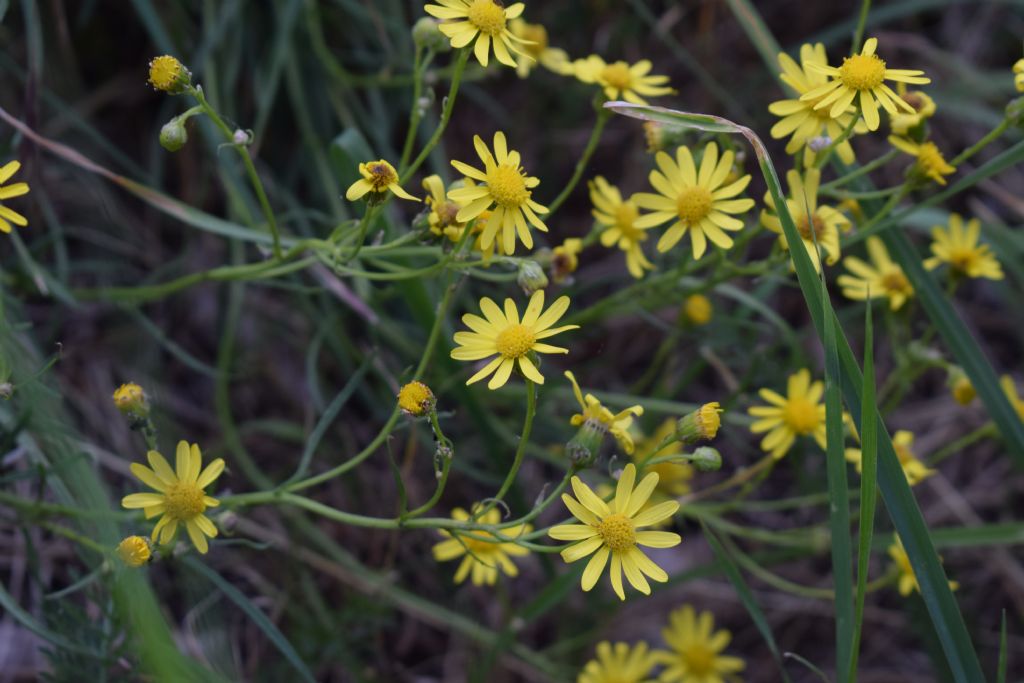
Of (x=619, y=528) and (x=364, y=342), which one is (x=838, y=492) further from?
(x=364, y=342)

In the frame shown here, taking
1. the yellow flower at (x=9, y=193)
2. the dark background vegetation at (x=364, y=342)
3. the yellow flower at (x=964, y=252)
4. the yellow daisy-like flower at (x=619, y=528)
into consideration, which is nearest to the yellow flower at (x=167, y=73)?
the yellow flower at (x=9, y=193)

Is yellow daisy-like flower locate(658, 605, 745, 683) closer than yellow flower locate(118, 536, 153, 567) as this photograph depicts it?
No

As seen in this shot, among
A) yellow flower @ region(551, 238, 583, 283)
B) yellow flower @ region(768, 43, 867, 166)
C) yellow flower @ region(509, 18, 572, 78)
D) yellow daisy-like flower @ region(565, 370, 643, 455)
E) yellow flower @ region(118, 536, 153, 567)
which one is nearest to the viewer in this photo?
yellow flower @ region(118, 536, 153, 567)

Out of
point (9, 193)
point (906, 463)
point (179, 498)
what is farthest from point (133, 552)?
point (906, 463)

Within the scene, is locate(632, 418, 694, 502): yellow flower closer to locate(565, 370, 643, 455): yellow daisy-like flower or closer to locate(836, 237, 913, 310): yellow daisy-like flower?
locate(836, 237, 913, 310): yellow daisy-like flower

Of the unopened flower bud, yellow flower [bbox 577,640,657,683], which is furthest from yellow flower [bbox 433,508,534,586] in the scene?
the unopened flower bud
